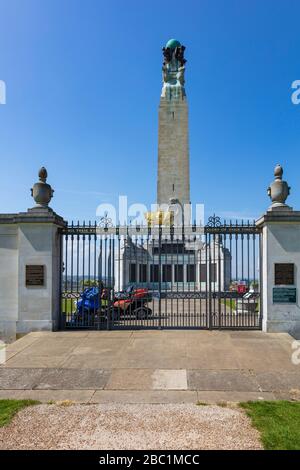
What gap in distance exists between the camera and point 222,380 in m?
6.29

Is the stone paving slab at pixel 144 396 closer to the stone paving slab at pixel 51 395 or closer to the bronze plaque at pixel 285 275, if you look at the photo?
the stone paving slab at pixel 51 395

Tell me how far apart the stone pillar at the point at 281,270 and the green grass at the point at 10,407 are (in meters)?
6.64

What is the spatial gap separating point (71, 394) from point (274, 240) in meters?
6.70

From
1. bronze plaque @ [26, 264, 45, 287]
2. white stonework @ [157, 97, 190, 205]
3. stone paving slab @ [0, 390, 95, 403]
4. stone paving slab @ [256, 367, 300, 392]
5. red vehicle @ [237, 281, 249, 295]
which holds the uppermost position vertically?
white stonework @ [157, 97, 190, 205]

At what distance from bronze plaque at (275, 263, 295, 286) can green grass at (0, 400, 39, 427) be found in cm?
691

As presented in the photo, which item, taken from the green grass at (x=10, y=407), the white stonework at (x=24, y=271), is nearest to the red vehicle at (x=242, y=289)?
the white stonework at (x=24, y=271)

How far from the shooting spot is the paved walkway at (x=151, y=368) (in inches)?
225

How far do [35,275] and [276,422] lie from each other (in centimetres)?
739

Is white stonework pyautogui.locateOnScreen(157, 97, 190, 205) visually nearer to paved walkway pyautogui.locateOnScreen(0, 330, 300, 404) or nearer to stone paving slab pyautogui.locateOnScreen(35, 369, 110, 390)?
paved walkway pyautogui.locateOnScreen(0, 330, 300, 404)

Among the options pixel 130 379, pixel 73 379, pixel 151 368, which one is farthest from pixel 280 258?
pixel 73 379

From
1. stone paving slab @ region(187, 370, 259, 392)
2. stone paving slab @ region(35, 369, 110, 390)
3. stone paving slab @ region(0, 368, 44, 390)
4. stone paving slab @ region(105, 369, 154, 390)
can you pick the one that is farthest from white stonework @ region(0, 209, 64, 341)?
stone paving slab @ region(187, 370, 259, 392)

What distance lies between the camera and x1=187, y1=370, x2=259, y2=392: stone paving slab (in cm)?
593

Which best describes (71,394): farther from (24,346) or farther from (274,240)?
(274,240)

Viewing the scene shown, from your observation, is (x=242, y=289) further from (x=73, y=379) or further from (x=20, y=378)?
(x=20, y=378)
